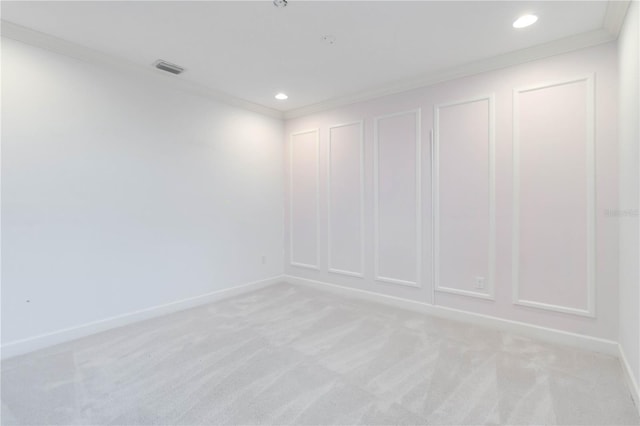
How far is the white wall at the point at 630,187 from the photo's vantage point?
1.89 m

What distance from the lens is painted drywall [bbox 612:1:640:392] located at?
1894 millimetres

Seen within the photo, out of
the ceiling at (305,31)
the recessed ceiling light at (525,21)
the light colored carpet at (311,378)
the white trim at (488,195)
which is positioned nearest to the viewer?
the light colored carpet at (311,378)

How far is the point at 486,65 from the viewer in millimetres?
3016

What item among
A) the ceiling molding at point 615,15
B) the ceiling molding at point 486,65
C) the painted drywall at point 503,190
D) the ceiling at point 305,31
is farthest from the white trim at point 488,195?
the ceiling molding at point 615,15

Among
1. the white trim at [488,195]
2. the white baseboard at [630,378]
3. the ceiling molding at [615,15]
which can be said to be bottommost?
the white baseboard at [630,378]

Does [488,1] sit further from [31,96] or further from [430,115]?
[31,96]

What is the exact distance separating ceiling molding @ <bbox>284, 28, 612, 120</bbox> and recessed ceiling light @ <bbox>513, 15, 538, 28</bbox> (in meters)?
0.44

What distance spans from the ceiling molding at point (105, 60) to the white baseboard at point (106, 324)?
242 centimetres

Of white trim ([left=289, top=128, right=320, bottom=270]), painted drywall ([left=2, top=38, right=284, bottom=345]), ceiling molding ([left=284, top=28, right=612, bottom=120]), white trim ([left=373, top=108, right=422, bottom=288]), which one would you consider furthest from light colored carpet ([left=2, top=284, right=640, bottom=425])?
ceiling molding ([left=284, top=28, right=612, bottom=120])

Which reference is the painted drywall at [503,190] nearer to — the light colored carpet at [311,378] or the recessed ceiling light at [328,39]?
the light colored carpet at [311,378]

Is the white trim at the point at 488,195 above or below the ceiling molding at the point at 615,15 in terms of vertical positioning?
below

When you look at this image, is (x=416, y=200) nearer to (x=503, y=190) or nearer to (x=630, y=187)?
(x=503, y=190)

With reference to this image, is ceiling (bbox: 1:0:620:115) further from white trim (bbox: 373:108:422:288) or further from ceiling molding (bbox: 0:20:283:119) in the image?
white trim (bbox: 373:108:422:288)

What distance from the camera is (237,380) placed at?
2.15 metres
